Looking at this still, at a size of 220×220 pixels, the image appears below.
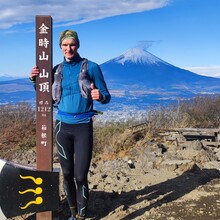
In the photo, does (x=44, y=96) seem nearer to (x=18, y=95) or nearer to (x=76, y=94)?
(x=76, y=94)

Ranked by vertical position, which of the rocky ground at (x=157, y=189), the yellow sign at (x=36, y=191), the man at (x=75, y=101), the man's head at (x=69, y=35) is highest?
the man's head at (x=69, y=35)

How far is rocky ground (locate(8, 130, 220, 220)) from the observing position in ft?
18.0

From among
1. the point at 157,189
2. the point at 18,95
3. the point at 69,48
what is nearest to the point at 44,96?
the point at 69,48

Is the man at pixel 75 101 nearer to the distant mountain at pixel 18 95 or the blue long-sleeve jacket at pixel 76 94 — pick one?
the blue long-sleeve jacket at pixel 76 94

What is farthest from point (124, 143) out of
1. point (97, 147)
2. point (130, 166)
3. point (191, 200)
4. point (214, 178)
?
point (191, 200)

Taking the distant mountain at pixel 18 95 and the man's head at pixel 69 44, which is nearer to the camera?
the man's head at pixel 69 44

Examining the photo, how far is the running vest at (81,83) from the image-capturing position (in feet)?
14.5

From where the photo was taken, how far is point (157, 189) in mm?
6566

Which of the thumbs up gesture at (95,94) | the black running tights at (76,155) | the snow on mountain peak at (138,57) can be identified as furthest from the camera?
the snow on mountain peak at (138,57)

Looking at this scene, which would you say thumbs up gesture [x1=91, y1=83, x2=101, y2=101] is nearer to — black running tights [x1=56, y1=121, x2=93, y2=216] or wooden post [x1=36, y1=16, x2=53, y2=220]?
black running tights [x1=56, y1=121, x2=93, y2=216]

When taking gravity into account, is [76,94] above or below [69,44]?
below

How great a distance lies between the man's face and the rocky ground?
2.04 meters

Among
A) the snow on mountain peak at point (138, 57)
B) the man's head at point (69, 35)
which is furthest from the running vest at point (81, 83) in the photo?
the snow on mountain peak at point (138, 57)

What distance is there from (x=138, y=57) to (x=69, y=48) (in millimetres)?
162043
